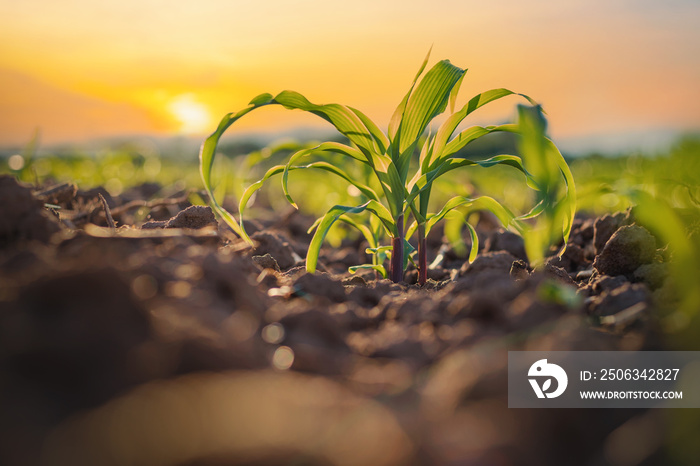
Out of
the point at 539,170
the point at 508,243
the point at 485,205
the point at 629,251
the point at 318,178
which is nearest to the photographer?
the point at 539,170

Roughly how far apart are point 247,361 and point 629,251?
122 centimetres

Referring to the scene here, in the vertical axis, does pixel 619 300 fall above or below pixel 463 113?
below

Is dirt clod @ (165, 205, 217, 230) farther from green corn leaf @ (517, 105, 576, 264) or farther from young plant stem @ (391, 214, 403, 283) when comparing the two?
green corn leaf @ (517, 105, 576, 264)

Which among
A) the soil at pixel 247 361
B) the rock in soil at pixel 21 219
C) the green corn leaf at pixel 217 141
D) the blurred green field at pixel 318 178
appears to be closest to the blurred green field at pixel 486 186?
the blurred green field at pixel 318 178

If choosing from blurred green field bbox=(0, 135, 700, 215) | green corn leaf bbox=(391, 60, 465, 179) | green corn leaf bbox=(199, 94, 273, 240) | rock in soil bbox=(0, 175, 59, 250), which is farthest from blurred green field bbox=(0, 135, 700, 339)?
rock in soil bbox=(0, 175, 59, 250)

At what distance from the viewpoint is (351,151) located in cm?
173

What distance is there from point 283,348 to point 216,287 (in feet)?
0.68

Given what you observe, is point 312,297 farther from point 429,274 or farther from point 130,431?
point 429,274

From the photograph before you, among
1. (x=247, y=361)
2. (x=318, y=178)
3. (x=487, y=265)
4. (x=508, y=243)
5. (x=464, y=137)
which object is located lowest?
(x=318, y=178)

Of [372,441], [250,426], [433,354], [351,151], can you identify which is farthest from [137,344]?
[351,151]

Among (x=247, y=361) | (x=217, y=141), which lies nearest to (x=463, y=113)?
(x=217, y=141)

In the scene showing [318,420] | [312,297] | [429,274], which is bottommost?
[429,274]

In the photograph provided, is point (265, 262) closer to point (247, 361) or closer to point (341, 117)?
point (341, 117)

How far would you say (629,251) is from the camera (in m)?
1.47
